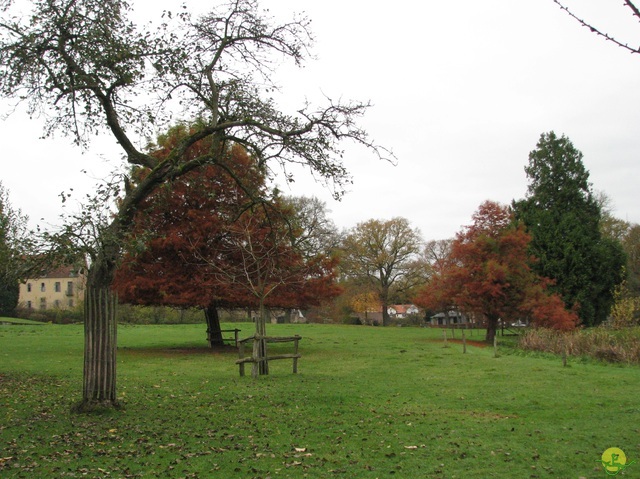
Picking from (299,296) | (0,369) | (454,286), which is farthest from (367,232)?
(0,369)

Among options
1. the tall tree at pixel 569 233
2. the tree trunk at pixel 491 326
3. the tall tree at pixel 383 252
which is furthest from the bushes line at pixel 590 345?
the tall tree at pixel 383 252

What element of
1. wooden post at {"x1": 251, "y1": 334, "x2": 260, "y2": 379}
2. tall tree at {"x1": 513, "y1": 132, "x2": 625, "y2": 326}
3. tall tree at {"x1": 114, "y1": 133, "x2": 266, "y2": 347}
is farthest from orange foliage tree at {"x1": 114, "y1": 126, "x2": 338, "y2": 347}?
tall tree at {"x1": 513, "y1": 132, "x2": 625, "y2": 326}

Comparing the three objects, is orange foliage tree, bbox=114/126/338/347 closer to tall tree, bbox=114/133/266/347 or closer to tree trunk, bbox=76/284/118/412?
tall tree, bbox=114/133/266/347

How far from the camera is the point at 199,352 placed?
979 inches

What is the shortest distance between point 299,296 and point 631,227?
50657 mm

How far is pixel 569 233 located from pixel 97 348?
3767 cm

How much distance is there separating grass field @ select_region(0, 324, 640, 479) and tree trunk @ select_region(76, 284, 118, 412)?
39 centimetres

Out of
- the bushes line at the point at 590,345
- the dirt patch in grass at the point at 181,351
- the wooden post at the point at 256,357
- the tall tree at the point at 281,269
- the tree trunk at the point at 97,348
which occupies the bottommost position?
the dirt patch in grass at the point at 181,351

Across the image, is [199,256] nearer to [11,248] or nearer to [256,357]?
[256,357]

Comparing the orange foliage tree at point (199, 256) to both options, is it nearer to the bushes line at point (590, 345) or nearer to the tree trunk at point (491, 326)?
the bushes line at point (590, 345)

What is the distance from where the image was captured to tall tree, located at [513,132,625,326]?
3959 centimetres

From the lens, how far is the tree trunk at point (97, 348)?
30.2 ft

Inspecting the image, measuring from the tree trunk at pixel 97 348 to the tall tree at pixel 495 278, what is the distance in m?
24.9

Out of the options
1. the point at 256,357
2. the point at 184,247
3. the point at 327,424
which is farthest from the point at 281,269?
the point at 327,424
